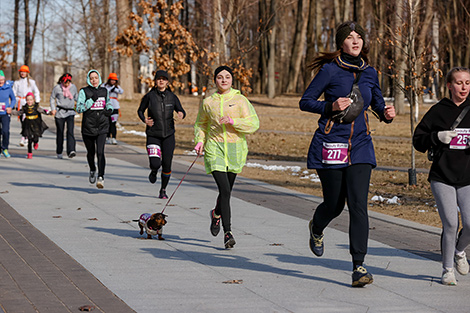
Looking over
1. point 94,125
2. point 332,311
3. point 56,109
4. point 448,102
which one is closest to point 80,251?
point 332,311

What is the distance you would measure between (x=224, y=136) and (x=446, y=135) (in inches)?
98.7

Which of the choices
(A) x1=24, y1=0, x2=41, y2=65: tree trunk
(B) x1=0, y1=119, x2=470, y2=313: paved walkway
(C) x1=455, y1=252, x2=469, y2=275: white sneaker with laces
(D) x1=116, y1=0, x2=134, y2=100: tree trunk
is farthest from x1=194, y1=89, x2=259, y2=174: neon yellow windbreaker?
(A) x1=24, y1=0, x2=41, y2=65: tree trunk

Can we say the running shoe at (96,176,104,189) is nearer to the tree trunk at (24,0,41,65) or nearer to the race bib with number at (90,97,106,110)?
the race bib with number at (90,97,106,110)

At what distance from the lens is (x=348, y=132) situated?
606 cm

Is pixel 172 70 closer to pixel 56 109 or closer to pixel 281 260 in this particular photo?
pixel 56 109

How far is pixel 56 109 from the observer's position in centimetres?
1772

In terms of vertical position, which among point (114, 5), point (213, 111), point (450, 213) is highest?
point (114, 5)

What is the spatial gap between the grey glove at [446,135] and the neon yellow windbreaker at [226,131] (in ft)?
7.21

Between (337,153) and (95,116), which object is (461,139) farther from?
(95,116)

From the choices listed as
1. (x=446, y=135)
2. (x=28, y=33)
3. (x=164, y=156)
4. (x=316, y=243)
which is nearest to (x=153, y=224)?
(x=316, y=243)

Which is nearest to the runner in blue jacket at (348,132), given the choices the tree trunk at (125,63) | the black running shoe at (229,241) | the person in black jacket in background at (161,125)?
the black running shoe at (229,241)

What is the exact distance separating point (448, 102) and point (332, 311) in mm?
2020

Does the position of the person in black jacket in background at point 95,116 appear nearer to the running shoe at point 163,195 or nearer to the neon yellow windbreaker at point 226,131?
the running shoe at point 163,195

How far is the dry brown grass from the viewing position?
445 inches
